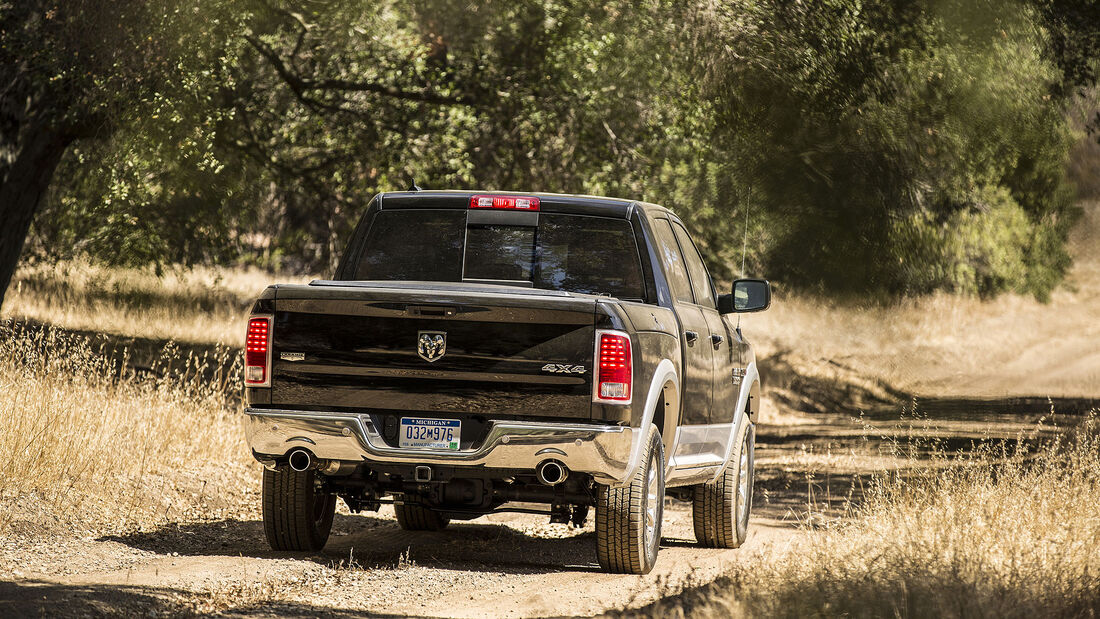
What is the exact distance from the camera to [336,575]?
6.60 meters

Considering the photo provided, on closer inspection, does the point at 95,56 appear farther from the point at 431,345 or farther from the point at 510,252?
the point at 431,345

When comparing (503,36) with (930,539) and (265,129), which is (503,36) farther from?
(930,539)

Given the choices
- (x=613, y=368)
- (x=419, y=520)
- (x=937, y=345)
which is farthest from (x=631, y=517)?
(x=937, y=345)

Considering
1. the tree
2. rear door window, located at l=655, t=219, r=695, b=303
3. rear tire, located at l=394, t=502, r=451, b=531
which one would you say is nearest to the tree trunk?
the tree

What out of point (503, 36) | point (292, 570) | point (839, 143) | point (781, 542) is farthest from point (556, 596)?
point (503, 36)

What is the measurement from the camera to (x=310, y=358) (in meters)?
6.38

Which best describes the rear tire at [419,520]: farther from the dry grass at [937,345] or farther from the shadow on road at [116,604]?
the dry grass at [937,345]

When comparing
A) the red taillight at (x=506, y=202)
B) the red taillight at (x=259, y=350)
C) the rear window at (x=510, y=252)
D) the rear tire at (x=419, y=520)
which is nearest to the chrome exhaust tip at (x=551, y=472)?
the rear window at (x=510, y=252)

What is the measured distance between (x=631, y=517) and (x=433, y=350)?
135cm

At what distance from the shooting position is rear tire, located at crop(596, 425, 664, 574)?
6555mm

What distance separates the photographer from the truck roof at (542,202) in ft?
24.2

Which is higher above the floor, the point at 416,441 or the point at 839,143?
the point at 839,143

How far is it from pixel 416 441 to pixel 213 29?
881 cm

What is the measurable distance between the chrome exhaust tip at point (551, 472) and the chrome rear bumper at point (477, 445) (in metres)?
0.04
